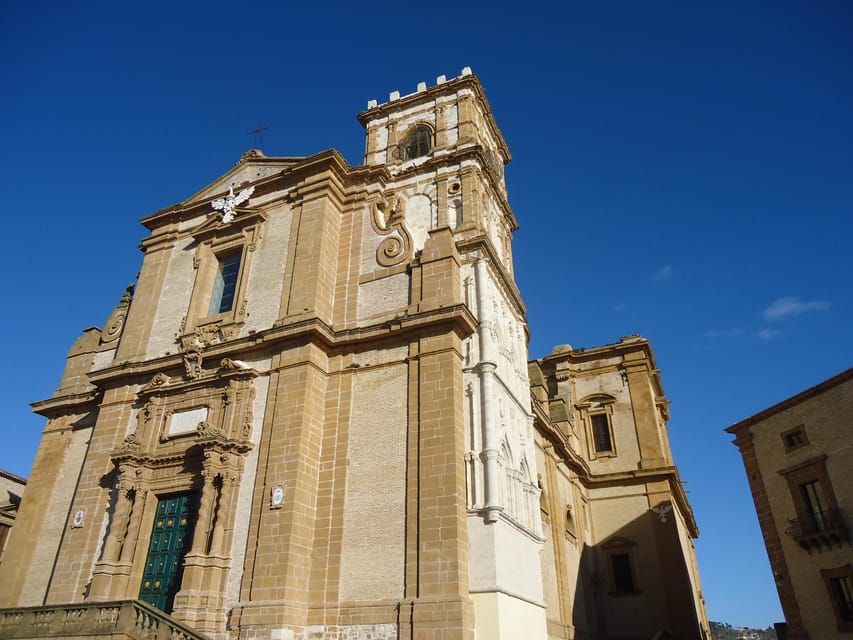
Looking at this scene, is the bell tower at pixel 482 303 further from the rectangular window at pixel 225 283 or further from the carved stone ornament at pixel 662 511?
the carved stone ornament at pixel 662 511

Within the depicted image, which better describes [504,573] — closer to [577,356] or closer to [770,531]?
[770,531]

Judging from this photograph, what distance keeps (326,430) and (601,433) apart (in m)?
18.6

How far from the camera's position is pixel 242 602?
13.4m

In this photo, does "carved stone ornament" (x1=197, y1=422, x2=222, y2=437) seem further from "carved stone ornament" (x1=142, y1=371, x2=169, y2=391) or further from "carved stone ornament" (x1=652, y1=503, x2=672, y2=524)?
"carved stone ornament" (x1=652, y1=503, x2=672, y2=524)

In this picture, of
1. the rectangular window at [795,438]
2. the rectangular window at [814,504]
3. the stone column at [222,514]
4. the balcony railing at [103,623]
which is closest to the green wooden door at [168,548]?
the stone column at [222,514]

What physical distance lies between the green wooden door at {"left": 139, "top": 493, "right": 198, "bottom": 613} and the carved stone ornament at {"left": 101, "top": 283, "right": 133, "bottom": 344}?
25.4 feet

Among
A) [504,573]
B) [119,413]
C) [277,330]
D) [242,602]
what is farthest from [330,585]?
[119,413]

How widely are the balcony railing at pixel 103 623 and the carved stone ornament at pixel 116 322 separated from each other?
11.2m

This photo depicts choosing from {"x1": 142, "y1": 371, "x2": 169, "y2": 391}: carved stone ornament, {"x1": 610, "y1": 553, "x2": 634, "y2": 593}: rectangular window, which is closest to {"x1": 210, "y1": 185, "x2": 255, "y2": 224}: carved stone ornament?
{"x1": 142, "y1": 371, "x2": 169, "y2": 391}: carved stone ornament

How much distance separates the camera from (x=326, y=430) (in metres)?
15.6

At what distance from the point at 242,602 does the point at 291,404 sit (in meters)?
4.44

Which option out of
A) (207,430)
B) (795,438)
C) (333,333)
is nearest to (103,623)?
→ (207,430)

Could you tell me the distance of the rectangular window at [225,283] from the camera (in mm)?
19562

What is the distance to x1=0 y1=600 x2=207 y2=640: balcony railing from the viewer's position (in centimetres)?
1093
